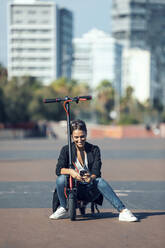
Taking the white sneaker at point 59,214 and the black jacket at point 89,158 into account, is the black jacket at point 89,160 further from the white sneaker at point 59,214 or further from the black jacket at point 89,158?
the white sneaker at point 59,214

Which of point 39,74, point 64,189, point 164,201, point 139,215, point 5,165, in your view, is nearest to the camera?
point 64,189

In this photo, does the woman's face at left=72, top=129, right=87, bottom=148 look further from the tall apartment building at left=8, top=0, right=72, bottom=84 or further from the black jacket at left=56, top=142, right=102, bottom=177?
the tall apartment building at left=8, top=0, right=72, bottom=84

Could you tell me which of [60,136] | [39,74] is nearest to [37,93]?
[60,136]

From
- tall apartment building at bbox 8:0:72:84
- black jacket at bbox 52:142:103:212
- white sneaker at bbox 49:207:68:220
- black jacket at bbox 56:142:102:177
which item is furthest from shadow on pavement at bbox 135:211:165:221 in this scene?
tall apartment building at bbox 8:0:72:84

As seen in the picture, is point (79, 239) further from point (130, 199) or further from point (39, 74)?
point (39, 74)

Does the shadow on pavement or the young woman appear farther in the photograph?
the shadow on pavement

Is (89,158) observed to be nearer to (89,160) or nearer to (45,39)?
(89,160)

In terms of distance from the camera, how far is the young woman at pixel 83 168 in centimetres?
636

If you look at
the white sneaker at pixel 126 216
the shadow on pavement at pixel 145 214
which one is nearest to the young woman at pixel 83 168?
the white sneaker at pixel 126 216

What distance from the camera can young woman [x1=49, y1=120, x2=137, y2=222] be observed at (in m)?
6.36

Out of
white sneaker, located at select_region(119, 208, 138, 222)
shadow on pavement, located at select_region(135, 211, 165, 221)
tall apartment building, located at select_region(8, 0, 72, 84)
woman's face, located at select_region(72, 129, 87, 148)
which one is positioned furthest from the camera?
tall apartment building, located at select_region(8, 0, 72, 84)

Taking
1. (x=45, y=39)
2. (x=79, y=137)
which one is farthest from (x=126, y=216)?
(x=45, y=39)

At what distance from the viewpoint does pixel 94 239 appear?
217 inches

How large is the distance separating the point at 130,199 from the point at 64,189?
2449mm
